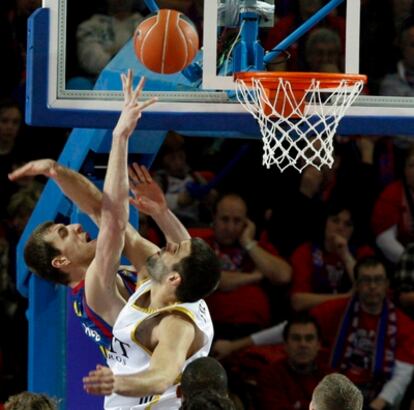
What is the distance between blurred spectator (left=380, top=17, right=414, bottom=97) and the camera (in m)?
6.81

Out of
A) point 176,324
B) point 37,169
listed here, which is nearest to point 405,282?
point 176,324

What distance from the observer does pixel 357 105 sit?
5.87 metres

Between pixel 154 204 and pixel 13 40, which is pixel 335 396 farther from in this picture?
pixel 13 40

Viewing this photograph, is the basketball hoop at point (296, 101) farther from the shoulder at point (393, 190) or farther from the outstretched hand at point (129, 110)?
the shoulder at point (393, 190)

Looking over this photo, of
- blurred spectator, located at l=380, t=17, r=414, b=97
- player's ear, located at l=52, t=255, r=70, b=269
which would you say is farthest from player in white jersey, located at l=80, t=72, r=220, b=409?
blurred spectator, located at l=380, t=17, r=414, b=97

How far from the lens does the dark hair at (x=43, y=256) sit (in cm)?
577

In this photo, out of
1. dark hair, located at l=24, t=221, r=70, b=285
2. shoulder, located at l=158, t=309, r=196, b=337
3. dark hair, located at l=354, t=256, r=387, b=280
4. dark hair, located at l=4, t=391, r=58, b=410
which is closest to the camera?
dark hair, located at l=4, t=391, r=58, b=410

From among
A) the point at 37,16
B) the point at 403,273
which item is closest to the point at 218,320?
the point at 403,273

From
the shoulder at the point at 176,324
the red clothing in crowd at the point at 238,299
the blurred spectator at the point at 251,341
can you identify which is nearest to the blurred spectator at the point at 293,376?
the blurred spectator at the point at 251,341

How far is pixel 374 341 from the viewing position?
7.77 metres

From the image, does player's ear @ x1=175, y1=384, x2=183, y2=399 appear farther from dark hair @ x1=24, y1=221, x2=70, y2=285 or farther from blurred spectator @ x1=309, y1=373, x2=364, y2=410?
blurred spectator @ x1=309, y1=373, x2=364, y2=410

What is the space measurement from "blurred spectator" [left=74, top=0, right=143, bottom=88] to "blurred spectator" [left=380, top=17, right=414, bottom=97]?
1.43m

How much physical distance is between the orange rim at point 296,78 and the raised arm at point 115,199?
1.71 ft

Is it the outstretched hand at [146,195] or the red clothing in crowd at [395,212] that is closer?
the outstretched hand at [146,195]
